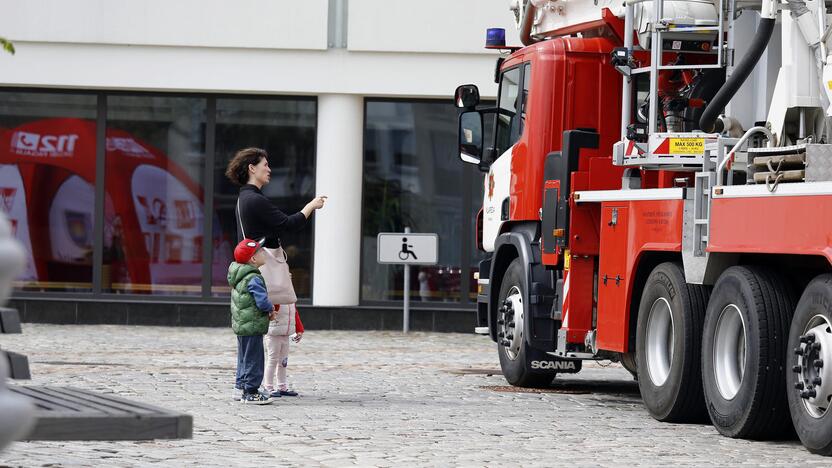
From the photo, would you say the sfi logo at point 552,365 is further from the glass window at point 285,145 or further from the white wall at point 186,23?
the white wall at point 186,23

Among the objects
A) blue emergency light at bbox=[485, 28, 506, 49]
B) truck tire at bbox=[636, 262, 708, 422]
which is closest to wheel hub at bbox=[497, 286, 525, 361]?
truck tire at bbox=[636, 262, 708, 422]

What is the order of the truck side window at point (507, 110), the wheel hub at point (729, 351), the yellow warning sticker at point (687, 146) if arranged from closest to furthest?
the wheel hub at point (729, 351), the yellow warning sticker at point (687, 146), the truck side window at point (507, 110)

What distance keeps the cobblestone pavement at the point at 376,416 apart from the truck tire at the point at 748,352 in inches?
6.0

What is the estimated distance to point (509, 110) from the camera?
44.0 feet

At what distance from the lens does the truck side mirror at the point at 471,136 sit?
14.0m

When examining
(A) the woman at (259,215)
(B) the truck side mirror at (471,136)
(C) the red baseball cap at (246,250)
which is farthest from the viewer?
(B) the truck side mirror at (471,136)

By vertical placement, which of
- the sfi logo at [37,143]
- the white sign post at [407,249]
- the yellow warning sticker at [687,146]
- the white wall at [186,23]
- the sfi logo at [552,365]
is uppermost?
the white wall at [186,23]

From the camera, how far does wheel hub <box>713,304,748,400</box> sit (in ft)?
30.8

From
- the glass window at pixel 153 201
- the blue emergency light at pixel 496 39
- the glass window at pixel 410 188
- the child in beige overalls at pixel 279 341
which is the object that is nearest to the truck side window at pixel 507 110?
the blue emergency light at pixel 496 39

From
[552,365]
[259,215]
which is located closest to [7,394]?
[259,215]

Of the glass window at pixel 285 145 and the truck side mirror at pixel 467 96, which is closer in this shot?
the truck side mirror at pixel 467 96

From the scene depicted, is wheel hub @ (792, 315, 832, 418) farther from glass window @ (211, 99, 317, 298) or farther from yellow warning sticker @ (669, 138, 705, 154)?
glass window @ (211, 99, 317, 298)

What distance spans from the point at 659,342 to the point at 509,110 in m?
3.41

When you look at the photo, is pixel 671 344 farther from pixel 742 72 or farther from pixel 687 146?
pixel 742 72
